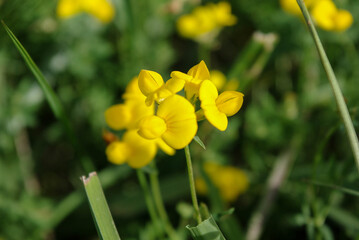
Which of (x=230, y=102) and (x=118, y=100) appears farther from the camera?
(x=118, y=100)

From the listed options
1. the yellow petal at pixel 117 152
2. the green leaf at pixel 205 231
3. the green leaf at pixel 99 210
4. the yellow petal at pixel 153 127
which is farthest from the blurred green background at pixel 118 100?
the yellow petal at pixel 153 127

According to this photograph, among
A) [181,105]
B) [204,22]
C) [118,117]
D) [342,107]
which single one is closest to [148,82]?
[181,105]

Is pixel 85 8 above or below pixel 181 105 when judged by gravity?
above

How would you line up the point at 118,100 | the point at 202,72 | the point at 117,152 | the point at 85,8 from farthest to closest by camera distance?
the point at 118,100 < the point at 85,8 < the point at 117,152 < the point at 202,72

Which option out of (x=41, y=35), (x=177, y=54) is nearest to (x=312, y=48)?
(x=177, y=54)

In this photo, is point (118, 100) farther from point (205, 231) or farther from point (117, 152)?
point (205, 231)

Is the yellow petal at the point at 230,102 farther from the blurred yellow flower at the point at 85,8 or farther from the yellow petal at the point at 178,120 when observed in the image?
the blurred yellow flower at the point at 85,8

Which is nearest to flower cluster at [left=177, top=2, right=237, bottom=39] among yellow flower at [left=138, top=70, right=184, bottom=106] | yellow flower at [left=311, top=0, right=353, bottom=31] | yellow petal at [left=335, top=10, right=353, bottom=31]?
yellow flower at [left=311, top=0, right=353, bottom=31]
